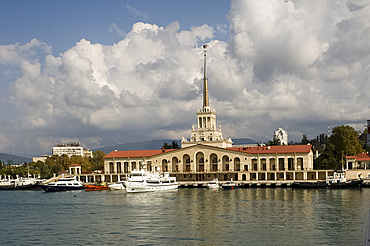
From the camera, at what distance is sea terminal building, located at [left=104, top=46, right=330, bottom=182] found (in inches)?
5069

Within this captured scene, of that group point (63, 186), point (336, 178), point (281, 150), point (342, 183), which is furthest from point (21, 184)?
point (342, 183)

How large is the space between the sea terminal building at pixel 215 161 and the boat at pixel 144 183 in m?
11.9

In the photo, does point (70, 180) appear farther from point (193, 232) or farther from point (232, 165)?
point (193, 232)

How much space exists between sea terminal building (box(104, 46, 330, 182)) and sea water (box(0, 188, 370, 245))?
181 ft

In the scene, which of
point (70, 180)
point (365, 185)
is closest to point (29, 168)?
point (70, 180)

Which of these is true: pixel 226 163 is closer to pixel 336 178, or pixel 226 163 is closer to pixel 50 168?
pixel 336 178

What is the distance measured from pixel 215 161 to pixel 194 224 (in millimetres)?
87515

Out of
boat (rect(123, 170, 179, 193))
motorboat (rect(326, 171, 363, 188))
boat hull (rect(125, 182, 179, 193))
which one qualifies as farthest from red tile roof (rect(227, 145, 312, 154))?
boat hull (rect(125, 182, 179, 193))

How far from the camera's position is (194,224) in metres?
51.6

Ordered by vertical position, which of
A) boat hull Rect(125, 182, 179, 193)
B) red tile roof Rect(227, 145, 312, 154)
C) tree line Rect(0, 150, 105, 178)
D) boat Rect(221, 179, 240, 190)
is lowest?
boat Rect(221, 179, 240, 190)

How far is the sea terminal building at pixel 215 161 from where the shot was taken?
129 meters

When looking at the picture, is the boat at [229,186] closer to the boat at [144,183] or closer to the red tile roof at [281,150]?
the boat at [144,183]

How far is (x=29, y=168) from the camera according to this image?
182m

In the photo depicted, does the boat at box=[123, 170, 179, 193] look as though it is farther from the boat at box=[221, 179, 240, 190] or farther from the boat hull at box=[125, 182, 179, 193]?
the boat at box=[221, 179, 240, 190]
